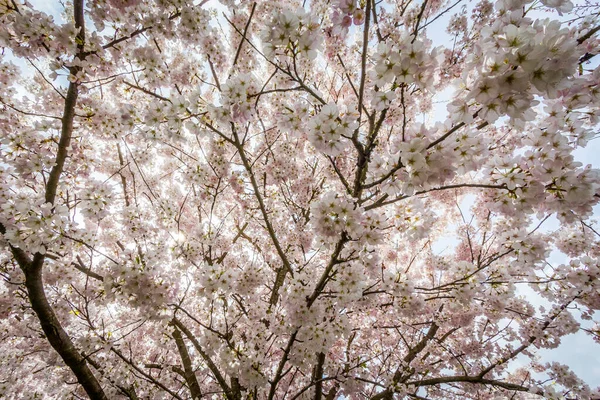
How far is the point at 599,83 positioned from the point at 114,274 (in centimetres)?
502

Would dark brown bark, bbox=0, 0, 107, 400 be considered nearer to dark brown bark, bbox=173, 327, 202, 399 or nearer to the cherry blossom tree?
the cherry blossom tree

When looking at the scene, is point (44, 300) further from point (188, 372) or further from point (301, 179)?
point (301, 179)

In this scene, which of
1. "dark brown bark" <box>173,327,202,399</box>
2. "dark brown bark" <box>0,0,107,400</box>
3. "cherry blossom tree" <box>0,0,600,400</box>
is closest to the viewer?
"cherry blossom tree" <box>0,0,600,400</box>

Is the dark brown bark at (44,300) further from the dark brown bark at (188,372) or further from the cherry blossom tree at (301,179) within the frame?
the dark brown bark at (188,372)

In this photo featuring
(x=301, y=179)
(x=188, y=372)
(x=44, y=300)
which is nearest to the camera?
(x=44, y=300)

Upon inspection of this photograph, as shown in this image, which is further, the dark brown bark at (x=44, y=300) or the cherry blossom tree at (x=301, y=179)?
the dark brown bark at (x=44, y=300)

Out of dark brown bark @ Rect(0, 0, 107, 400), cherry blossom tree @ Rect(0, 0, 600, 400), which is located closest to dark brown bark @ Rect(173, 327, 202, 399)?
cherry blossom tree @ Rect(0, 0, 600, 400)

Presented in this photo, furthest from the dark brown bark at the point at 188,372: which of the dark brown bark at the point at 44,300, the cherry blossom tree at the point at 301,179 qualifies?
the dark brown bark at the point at 44,300

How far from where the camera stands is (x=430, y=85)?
72.1 inches

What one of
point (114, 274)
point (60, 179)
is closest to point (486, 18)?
point (114, 274)

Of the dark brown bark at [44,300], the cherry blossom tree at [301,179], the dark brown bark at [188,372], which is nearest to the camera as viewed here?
the cherry blossom tree at [301,179]

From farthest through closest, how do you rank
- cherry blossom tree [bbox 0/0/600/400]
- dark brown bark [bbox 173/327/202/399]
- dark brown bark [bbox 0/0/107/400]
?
dark brown bark [bbox 173/327/202/399], dark brown bark [bbox 0/0/107/400], cherry blossom tree [bbox 0/0/600/400]

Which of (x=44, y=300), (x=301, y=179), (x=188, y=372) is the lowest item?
(x=188, y=372)

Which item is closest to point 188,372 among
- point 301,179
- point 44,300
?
point 44,300
